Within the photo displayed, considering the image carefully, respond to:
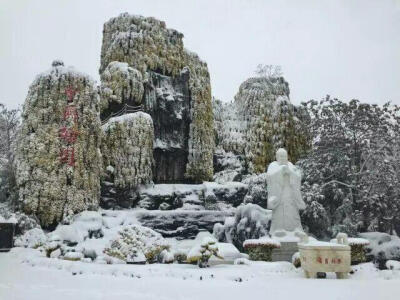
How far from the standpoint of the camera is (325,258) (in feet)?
31.9

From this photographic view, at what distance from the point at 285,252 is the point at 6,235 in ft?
29.4

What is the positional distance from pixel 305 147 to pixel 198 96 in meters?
8.89

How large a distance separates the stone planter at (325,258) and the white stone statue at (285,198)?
17.7ft

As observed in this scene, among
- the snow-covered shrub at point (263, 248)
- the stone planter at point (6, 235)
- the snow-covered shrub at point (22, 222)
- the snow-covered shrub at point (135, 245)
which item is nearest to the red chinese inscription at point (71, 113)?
the snow-covered shrub at point (22, 222)

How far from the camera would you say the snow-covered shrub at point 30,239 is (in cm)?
1666

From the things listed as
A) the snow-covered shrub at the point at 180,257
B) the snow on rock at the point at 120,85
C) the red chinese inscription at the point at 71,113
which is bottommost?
the snow-covered shrub at the point at 180,257

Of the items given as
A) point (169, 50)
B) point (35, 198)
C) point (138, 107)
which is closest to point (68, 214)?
point (35, 198)

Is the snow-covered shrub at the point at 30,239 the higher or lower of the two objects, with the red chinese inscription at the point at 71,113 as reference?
lower

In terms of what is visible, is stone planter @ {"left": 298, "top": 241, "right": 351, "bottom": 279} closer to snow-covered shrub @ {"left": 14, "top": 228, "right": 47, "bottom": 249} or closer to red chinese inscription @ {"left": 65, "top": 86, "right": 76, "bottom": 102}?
snow-covered shrub @ {"left": 14, "top": 228, "right": 47, "bottom": 249}

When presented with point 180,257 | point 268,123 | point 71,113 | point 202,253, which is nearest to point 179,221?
point 71,113

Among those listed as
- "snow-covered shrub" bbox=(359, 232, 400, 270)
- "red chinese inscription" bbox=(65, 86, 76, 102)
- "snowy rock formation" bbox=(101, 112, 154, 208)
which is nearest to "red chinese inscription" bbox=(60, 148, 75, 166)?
"red chinese inscription" bbox=(65, 86, 76, 102)

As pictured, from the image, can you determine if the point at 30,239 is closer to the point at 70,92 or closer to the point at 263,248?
the point at 70,92

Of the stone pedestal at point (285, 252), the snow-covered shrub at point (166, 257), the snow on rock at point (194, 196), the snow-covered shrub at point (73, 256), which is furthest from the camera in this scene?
the snow on rock at point (194, 196)

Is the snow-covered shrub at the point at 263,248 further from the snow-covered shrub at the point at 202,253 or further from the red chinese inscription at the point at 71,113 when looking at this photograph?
the red chinese inscription at the point at 71,113
